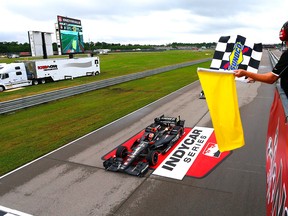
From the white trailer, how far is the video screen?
8.17 ft

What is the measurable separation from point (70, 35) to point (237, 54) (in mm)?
34362

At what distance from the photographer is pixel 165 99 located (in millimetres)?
19250

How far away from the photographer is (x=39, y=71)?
2992 cm

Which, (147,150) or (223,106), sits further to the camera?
(147,150)

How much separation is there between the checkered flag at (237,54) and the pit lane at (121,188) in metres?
3.44

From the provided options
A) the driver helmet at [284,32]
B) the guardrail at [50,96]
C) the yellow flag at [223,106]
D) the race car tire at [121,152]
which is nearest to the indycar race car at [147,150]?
the race car tire at [121,152]

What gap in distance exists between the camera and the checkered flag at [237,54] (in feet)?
15.8

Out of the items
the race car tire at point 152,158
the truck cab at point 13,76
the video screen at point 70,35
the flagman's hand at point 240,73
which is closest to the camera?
the flagman's hand at point 240,73

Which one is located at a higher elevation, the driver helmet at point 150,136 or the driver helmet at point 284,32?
the driver helmet at point 284,32

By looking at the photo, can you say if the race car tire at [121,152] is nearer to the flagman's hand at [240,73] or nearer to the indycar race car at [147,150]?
the indycar race car at [147,150]

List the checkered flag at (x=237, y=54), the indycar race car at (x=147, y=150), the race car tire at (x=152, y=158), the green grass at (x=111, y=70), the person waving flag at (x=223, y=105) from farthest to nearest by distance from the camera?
the green grass at (x=111, y=70) < the race car tire at (x=152, y=158) < the indycar race car at (x=147, y=150) < the checkered flag at (x=237, y=54) < the person waving flag at (x=223, y=105)

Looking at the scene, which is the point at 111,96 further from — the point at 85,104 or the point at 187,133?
the point at 187,133

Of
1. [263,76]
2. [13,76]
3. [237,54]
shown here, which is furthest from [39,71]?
[263,76]

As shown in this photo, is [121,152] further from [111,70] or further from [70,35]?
[111,70]
